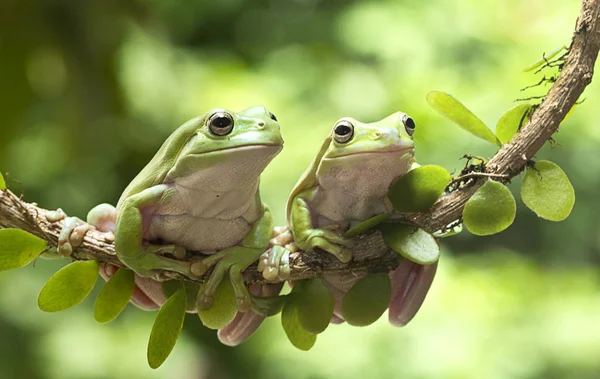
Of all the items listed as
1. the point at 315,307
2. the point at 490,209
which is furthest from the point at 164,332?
the point at 490,209

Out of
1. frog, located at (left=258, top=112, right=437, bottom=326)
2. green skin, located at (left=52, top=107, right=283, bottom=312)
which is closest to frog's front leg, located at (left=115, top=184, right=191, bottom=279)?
green skin, located at (left=52, top=107, right=283, bottom=312)

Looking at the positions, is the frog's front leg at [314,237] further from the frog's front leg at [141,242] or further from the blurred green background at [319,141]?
the blurred green background at [319,141]

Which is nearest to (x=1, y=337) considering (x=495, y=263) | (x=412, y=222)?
(x=495, y=263)

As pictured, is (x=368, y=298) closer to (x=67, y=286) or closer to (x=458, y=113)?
(x=458, y=113)

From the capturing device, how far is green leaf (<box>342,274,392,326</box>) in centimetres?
79

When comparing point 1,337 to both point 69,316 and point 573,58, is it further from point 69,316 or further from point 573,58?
point 573,58

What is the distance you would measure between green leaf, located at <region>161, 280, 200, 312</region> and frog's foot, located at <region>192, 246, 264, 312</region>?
0.02 meters

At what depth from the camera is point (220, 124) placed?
78 centimetres

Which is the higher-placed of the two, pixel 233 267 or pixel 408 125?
pixel 408 125

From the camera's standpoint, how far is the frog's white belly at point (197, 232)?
2.64 feet

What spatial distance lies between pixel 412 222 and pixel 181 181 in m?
0.27

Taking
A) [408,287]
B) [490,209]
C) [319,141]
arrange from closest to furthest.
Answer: [490,209] → [408,287] → [319,141]

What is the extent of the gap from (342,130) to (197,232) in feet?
0.69

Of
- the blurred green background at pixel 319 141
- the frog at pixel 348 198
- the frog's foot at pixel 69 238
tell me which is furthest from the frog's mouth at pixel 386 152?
the blurred green background at pixel 319 141
